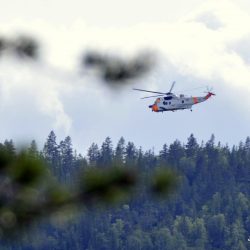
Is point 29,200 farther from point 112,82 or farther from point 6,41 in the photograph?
point 6,41

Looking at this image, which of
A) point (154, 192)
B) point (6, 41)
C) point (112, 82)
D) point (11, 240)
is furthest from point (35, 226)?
point (6, 41)

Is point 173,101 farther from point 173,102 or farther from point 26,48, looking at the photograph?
point 26,48

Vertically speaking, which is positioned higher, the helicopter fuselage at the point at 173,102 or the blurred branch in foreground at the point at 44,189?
the helicopter fuselage at the point at 173,102

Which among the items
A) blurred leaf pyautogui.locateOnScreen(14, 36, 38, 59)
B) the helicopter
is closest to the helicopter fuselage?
the helicopter

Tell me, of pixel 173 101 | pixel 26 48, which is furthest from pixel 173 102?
pixel 26 48

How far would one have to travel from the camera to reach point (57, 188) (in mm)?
11789

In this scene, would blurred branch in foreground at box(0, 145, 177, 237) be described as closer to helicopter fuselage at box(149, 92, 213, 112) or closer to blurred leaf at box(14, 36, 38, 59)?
blurred leaf at box(14, 36, 38, 59)

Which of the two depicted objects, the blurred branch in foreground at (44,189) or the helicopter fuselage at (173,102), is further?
the helicopter fuselage at (173,102)

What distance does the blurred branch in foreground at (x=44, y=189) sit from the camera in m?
11.4

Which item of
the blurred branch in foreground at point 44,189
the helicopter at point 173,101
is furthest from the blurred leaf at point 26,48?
the helicopter at point 173,101

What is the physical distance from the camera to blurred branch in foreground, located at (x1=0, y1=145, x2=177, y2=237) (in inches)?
449

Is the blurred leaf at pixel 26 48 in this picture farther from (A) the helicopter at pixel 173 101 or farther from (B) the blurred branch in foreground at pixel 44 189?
(A) the helicopter at pixel 173 101

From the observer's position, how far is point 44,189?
11.6 meters

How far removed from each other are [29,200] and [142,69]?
1.82 meters
